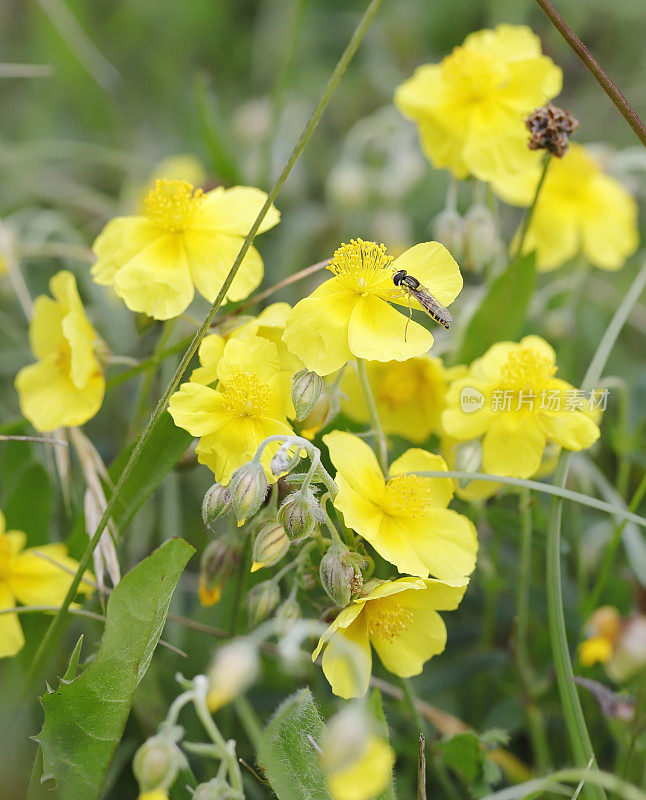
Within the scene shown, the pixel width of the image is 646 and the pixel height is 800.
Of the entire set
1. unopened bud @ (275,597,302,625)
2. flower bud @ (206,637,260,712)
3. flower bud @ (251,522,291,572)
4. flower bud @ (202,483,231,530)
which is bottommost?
unopened bud @ (275,597,302,625)

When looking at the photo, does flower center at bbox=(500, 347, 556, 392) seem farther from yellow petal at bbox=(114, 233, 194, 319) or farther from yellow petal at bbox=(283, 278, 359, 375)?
yellow petal at bbox=(114, 233, 194, 319)

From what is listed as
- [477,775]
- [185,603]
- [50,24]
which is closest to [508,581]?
[477,775]

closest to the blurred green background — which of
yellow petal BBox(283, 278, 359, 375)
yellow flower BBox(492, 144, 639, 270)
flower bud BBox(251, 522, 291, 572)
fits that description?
yellow flower BBox(492, 144, 639, 270)

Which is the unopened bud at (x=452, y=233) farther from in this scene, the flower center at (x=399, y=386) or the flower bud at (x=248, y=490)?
the flower bud at (x=248, y=490)

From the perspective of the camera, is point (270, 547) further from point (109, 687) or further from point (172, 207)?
point (172, 207)

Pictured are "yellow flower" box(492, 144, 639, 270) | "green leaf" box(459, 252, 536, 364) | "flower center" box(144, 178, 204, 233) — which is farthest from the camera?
"yellow flower" box(492, 144, 639, 270)

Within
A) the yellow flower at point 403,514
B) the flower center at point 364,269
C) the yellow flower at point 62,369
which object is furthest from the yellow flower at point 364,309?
the yellow flower at point 62,369

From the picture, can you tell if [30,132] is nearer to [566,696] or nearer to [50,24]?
[50,24]
